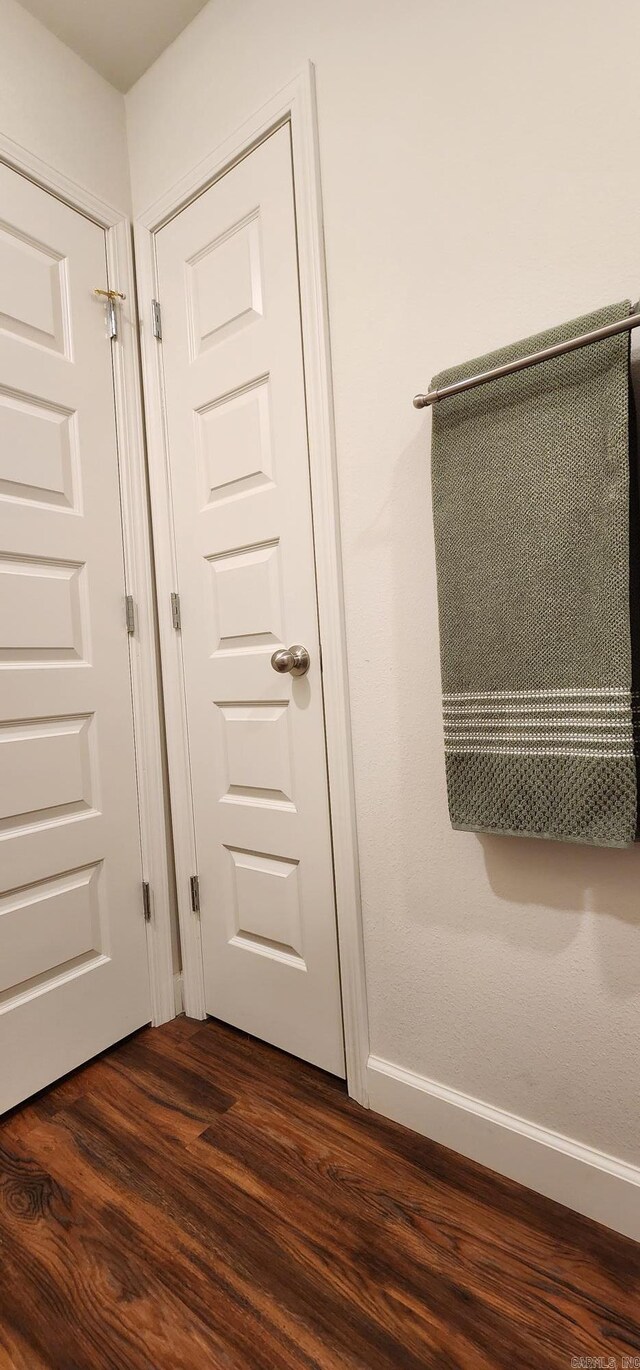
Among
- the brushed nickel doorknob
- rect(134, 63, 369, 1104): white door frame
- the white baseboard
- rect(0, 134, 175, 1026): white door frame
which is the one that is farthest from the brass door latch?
the white baseboard

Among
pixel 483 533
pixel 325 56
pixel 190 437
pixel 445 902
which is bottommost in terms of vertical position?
pixel 445 902

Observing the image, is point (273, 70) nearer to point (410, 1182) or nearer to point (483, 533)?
point (483, 533)

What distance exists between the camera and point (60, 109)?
1455 millimetres

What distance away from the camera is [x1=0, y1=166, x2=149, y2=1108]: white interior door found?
1.33 meters

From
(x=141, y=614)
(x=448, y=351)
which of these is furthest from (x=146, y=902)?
(x=448, y=351)

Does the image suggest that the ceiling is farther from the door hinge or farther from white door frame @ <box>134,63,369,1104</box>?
the door hinge

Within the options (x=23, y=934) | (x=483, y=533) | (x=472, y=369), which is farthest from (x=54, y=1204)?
(x=472, y=369)

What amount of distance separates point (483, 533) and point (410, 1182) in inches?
44.9

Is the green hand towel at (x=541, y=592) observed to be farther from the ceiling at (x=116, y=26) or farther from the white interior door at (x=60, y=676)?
the ceiling at (x=116, y=26)

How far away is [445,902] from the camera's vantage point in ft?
3.70

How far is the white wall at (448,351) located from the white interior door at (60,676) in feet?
1.84

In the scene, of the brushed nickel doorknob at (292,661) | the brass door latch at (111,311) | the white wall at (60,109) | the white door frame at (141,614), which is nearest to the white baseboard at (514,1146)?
the white door frame at (141,614)

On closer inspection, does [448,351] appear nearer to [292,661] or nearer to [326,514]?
[326,514]

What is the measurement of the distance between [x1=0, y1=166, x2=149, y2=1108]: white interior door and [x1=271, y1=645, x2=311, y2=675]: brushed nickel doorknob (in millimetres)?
517
